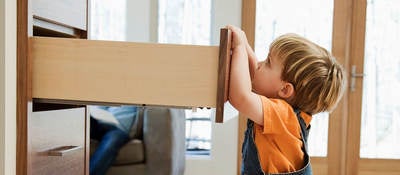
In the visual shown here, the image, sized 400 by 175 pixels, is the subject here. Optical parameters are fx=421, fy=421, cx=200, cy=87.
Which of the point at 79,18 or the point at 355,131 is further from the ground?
the point at 79,18

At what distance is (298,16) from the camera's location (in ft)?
9.28

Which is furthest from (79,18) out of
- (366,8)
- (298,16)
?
(366,8)

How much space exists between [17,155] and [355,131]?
8.05ft

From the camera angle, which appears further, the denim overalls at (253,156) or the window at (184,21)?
the window at (184,21)

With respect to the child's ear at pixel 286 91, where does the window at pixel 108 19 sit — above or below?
above

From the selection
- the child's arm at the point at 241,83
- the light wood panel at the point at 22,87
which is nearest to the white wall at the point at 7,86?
the light wood panel at the point at 22,87

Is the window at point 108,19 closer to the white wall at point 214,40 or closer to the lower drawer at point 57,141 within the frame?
the white wall at point 214,40

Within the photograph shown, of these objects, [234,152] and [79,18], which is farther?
[234,152]

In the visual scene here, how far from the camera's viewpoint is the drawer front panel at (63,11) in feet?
2.86

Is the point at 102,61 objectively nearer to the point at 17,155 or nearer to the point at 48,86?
the point at 48,86

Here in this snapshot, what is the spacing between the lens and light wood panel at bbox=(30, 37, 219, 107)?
78 centimetres

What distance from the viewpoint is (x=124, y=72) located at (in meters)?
0.80

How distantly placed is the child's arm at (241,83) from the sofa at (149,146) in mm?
1134

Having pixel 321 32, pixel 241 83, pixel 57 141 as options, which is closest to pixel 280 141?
pixel 241 83
